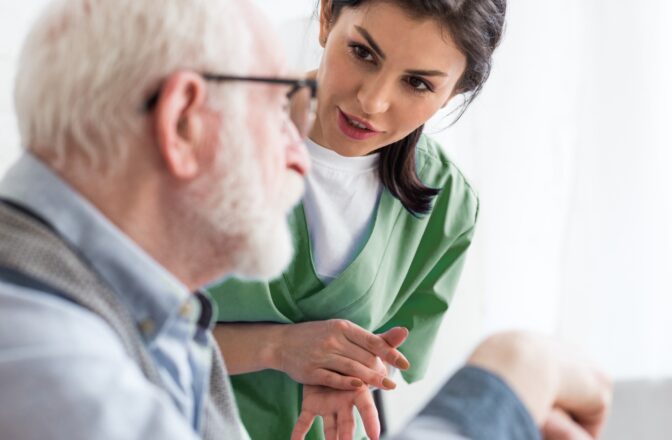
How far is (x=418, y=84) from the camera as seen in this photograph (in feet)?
4.35

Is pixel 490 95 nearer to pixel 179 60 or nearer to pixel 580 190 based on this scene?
pixel 580 190

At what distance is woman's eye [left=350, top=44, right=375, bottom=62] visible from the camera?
4.26 ft

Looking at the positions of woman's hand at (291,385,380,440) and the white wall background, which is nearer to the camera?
woman's hand at (291,385,380,440)

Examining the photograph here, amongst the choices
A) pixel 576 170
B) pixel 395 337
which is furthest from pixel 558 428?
pixel 576 170

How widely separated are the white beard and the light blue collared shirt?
0.06 metres

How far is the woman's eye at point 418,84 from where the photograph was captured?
131cm

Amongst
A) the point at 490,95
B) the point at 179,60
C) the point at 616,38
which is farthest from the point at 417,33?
the point at 490,95

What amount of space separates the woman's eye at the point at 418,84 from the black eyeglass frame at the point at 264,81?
42 cm

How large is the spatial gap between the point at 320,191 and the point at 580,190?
40.9 inches

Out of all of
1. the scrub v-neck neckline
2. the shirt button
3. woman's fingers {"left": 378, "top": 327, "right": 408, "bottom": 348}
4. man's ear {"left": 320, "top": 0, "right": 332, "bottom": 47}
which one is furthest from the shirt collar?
man's ear {"left": 320, "top": 0, "right": 332, "bottom": 47}

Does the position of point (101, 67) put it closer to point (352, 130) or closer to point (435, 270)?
point (352, 130)

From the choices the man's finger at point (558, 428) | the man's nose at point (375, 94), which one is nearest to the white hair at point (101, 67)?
the man's finger at point (558, 428)

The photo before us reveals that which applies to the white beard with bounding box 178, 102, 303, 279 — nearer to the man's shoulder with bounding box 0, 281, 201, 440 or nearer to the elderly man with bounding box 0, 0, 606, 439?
the elderly man with bounding box 0, 0, 606, 439

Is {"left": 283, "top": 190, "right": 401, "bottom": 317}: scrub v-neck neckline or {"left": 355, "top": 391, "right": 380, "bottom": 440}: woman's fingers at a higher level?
{"left": 283, "top": 190, "right": 401, "bottom": 317}: scrub v-neck neckline
